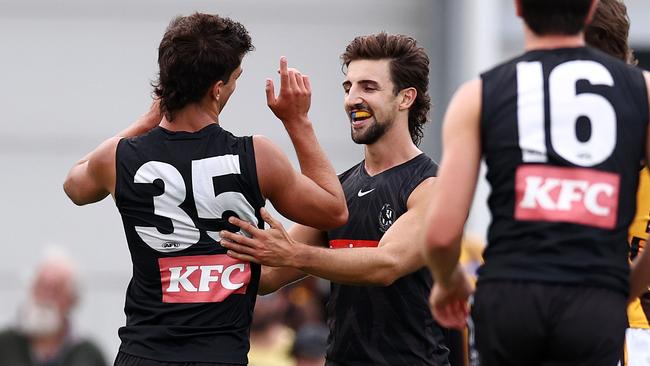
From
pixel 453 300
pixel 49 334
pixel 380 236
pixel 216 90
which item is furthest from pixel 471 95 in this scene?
pixel 49 334

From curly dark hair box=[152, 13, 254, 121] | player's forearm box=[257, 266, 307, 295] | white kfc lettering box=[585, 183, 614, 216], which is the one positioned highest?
→ curly dark hair box=[152, 13, 254, 121]

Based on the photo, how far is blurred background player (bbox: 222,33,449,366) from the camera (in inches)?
237

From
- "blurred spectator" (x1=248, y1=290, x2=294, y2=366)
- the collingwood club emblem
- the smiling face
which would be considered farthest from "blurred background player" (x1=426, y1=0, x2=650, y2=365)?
"blurred spectator" (x1=248, y1=290, x2=294, y2=366)

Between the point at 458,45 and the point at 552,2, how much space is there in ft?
33.2

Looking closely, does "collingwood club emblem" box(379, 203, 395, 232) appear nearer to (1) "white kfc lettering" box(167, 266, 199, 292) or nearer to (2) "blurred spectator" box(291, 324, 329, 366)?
(1) "white kfc lettering" box(167, 266, 199, 292)

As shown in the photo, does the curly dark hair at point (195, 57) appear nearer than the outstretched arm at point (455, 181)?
No

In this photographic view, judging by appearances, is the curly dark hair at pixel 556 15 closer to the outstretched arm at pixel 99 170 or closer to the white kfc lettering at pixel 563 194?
the white kfc lettering at pixel 563 194

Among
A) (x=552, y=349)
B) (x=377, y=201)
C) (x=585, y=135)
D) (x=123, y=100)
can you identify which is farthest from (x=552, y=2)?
(x=123, y=100)

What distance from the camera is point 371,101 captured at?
264 inches

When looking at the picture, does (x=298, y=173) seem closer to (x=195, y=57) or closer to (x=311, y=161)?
(x=311, y=161)

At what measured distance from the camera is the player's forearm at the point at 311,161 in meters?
5.80

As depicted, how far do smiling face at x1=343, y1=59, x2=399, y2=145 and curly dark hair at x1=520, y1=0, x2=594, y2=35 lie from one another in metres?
1.93

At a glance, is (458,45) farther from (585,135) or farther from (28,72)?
(585,135)

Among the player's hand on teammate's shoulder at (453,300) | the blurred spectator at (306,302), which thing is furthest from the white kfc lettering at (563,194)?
the blurred spectator at (306,302)
